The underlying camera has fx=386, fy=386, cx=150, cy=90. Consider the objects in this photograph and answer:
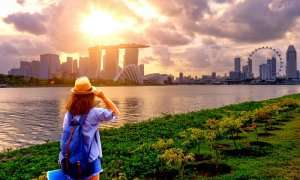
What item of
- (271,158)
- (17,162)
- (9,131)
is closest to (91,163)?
(271,158)

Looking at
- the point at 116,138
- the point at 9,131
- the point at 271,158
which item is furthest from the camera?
the point at 9,131

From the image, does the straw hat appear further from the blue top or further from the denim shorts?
the denim shorts

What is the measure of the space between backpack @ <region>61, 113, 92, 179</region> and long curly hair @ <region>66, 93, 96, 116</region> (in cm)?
9

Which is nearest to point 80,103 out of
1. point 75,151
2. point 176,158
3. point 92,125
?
point 92,125

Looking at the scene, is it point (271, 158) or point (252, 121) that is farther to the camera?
point (252, 121)

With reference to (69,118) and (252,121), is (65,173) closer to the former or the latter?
(69,118)

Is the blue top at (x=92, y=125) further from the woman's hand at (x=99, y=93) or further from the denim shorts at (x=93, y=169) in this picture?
the woman's hand at (x=99, y=93)

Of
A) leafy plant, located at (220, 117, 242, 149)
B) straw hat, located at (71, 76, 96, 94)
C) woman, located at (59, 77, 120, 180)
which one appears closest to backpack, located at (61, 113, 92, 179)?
woman, located at (59, 77, 120, 180)

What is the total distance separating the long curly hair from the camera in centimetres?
487

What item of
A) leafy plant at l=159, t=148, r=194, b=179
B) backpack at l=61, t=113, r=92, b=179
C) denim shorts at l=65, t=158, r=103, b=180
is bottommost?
leafy plant at l=159, t=148, r=194, b=179

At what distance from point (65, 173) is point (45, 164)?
23.8 feet

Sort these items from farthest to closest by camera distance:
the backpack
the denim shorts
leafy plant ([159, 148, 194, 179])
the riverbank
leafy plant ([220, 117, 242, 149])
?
leafy plant ([220, 117, 242, 149]) → the riverbank → leafy plant ([159, 148, 194, 179]) → the denim shorts → the backpack

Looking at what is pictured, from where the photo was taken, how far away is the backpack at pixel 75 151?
15.8 feet

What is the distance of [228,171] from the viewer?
31.2 ft
